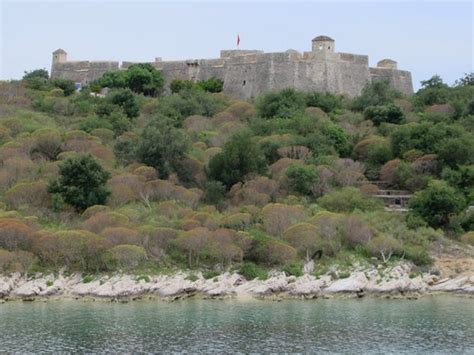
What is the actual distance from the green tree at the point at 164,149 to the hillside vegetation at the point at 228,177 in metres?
0.06

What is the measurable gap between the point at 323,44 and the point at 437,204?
734 inches

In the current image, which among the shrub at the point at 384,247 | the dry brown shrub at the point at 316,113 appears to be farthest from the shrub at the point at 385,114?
the shrub at the point at 384,247

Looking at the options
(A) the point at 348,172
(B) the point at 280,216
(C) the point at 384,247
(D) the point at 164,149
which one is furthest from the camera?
(D) the point at 164,149

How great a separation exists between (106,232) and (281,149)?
12.6 m

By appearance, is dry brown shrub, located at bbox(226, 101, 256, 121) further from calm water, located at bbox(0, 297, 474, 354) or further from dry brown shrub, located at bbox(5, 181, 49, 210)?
calm water, located at bbox(0, 297, 474, 354)

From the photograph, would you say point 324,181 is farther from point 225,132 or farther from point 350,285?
point 350,285

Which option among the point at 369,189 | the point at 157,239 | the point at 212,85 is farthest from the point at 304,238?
the point at 212,85

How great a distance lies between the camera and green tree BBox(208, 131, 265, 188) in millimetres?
44625

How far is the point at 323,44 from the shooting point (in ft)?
188

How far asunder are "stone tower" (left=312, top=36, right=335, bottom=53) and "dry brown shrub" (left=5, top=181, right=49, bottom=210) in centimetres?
2087

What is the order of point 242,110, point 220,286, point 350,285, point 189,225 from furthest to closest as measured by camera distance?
point 242,110
point 189,225
point 220,286
point 350,285

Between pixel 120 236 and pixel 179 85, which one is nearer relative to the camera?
pixel 120 236

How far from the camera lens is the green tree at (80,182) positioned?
41125mm

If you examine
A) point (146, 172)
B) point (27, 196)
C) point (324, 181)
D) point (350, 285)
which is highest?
point (146, 172)
